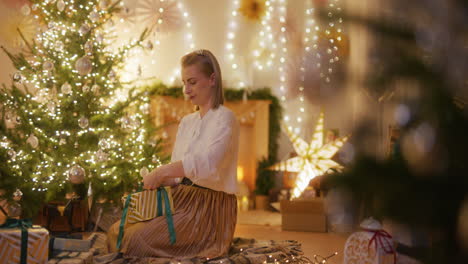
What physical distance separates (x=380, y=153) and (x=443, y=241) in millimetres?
60

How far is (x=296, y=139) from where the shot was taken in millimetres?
4055

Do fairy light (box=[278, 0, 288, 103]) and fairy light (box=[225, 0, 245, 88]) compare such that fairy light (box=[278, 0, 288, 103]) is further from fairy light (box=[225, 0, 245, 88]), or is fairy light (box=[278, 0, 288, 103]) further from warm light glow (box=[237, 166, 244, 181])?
warm light glow (box=[237, 166, 244, 181])

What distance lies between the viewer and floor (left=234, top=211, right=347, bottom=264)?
2527 millimetres

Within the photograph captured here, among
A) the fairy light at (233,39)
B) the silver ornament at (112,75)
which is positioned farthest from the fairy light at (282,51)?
the silver ornament at (112,75)

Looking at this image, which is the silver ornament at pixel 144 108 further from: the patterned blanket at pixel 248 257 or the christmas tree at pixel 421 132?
the christmas tree at pixel 421 132

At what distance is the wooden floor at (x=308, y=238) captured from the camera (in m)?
2.48

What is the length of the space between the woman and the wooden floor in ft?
1.80

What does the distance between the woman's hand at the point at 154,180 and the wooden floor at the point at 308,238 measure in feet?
2.82

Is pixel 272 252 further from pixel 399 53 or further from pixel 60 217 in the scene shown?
pixel 399 53

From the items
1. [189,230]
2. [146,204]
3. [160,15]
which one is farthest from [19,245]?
[160,15]

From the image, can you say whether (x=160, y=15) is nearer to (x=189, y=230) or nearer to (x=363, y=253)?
(x=189, y=230)

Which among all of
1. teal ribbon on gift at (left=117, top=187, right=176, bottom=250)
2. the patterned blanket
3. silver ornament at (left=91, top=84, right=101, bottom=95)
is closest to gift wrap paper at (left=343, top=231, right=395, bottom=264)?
the patterned blanket

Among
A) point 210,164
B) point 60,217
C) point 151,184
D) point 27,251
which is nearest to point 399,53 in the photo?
point 27,251

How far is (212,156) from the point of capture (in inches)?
81.4
